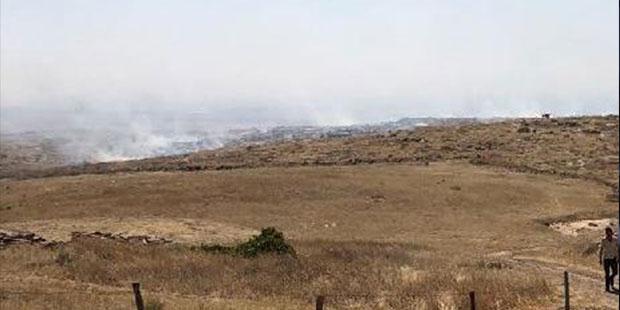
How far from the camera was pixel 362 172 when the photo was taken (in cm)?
5316

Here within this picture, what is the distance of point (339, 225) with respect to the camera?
38.9 meters

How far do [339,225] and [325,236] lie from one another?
3096mm

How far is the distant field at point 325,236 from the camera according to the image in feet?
69.3

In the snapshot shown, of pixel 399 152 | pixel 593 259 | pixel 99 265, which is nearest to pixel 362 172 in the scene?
pixel 399 152

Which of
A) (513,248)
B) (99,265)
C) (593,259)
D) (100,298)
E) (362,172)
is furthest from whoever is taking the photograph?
(362,172)

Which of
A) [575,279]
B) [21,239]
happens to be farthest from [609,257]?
[21,239]

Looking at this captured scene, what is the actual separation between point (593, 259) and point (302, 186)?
858 inches

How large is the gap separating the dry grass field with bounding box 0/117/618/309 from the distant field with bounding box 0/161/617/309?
85mm

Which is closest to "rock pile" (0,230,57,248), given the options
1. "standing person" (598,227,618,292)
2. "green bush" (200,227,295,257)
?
"green bush" (200,227,295,257)

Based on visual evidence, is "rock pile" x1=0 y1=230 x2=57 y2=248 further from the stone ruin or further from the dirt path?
the dirt path

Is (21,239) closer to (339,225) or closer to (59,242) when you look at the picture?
(59,242)

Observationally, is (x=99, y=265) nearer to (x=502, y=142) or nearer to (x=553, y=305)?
(x=553, y=305)

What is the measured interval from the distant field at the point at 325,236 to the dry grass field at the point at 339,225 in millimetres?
85

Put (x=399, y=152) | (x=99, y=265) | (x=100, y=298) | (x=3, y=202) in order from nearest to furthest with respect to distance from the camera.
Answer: (x=100, y=298)
(x=99, y=265)
(x=3, y=202)
(x=399, y=152)
